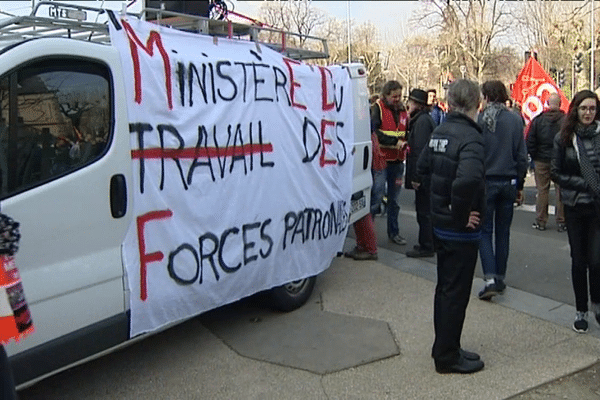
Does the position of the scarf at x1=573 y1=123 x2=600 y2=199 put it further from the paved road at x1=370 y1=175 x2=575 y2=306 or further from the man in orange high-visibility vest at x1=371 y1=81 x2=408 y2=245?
the man in orange high-visibility vest at x1=371 y1=81 x2=408 y2=245

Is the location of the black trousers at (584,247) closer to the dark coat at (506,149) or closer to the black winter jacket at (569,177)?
the black winter jacket at (569,177)

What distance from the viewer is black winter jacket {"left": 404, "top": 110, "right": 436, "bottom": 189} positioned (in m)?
7.01

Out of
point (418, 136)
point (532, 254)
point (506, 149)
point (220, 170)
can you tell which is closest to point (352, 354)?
point (220, 170)

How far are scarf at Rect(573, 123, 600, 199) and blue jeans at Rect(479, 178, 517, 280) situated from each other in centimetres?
91

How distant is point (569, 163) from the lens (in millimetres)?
4832

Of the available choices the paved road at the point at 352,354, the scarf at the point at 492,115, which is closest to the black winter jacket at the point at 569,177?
the scarf at the point at 492,115

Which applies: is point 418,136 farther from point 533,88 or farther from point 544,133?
point 533,88

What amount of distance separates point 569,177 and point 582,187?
0.16m

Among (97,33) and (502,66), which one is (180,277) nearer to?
(97,33)

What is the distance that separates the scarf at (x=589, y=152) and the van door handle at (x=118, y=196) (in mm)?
3271

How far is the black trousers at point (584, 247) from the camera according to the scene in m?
4.70

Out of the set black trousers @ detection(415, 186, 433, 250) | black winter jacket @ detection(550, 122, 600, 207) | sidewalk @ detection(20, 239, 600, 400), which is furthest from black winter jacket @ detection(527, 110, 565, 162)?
black winter jacket @ detection(550, 122, 600, 207)

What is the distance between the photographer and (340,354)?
4.50 m

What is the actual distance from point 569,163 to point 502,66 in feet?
119
